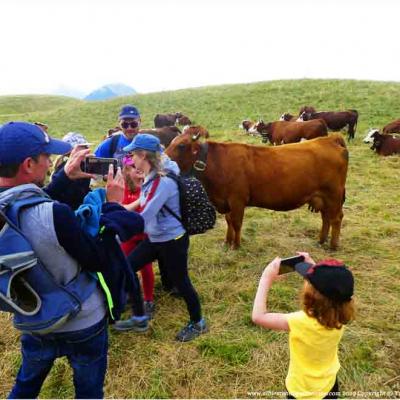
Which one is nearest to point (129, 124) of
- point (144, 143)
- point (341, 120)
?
point (144, 143)

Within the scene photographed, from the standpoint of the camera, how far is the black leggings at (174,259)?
3.47 m

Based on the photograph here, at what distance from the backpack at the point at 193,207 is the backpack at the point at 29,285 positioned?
1.51 metres

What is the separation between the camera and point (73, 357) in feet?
6.91

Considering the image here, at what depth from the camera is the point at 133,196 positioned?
13.1ft

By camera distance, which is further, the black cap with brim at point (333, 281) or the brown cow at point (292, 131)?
the brown cow at point (292, 131)

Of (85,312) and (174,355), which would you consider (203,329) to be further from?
(85,312)

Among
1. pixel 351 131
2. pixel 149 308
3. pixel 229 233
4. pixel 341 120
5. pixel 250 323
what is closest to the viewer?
pixel 250 323

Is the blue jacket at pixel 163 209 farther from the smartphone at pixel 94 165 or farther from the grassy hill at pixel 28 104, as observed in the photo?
the grassy hill at pixel 28 104

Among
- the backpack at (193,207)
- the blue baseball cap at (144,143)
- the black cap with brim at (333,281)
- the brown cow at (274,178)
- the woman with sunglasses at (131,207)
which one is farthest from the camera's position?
the brown cow at (274,178)

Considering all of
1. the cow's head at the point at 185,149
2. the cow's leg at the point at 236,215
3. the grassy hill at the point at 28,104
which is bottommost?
the grassy hill at the point at 28,104

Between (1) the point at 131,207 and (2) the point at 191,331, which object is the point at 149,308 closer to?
(2) the point at 191,331

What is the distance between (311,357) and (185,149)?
3618mm

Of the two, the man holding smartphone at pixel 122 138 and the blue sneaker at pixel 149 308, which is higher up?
the man holding smartphone at pixel 122 138

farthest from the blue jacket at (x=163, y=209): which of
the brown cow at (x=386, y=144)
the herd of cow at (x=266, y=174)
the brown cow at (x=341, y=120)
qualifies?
the brown cow at (x=341, y=120)
